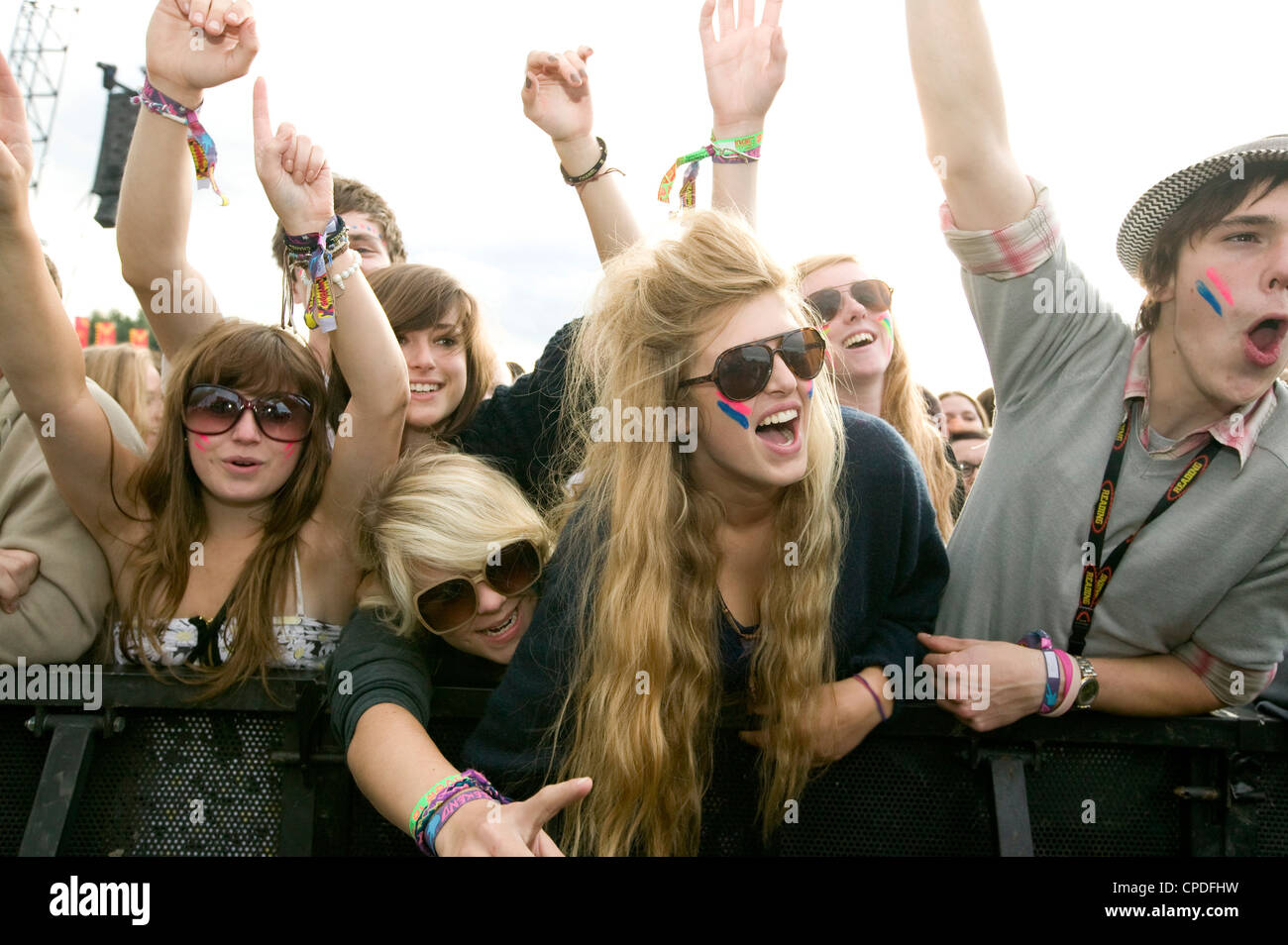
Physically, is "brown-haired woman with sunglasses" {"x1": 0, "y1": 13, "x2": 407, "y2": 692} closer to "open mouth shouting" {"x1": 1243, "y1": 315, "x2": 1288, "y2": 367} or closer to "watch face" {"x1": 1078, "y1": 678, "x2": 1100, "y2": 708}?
"watch face" {"x1": 1078, "y1": 678, "x2": 1100, "y2": 708}

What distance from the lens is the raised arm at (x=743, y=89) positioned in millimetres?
2672

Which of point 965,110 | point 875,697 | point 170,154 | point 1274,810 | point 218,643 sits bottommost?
point 1274,810

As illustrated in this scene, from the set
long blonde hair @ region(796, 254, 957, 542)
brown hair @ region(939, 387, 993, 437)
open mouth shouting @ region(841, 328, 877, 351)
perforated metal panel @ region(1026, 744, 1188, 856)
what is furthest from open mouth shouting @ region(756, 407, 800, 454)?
brown hair @ region(939, 387, 993, 437)

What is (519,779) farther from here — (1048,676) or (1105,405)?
(1105,405)

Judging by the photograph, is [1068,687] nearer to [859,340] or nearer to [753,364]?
[753,364]

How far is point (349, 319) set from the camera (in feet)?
7.49

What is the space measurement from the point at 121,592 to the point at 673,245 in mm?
1604

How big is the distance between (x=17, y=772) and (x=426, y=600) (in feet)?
2.94

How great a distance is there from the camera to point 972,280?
2.20m

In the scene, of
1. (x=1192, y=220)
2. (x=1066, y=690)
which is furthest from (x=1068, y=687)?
(x=1192, y=220)

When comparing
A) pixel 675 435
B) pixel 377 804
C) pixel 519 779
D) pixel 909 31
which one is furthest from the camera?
pixel 675 435

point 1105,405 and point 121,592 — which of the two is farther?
point 121,592
